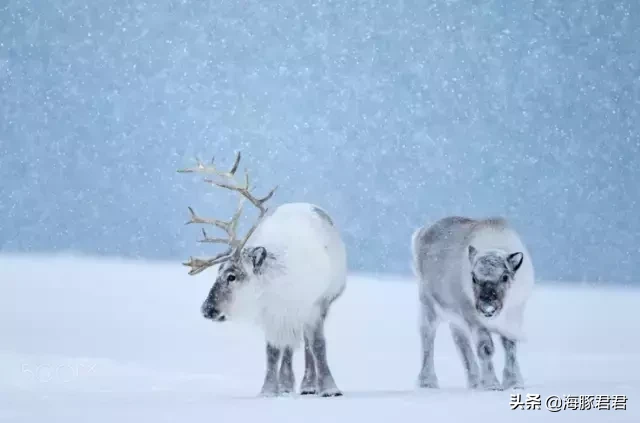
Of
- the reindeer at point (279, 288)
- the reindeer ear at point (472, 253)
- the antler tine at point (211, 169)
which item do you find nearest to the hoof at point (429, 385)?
the reindeer at point (279, 288)

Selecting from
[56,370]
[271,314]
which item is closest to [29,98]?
[56,370]

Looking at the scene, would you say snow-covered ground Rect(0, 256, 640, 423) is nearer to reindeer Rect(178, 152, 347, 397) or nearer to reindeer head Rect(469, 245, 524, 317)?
reindeer Rect(178, 152, 347, 397)

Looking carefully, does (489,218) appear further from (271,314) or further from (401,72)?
(271,314)

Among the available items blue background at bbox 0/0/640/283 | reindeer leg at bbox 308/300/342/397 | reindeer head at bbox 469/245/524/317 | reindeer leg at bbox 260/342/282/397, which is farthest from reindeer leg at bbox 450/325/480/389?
reindeer leg at bbox 260/342/282/397

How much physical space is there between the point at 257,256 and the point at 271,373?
311 millimetres

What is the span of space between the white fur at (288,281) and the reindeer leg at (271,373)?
0.03m

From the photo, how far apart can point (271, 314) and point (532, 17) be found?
1178 millimetres

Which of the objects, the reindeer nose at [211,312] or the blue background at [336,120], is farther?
the blue background at [336,120]

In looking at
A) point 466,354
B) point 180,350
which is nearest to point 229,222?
point 180,350

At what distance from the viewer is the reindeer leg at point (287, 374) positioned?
94.6 inches

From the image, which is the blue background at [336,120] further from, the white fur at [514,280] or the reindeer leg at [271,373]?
the reindeer leg at [271,373]

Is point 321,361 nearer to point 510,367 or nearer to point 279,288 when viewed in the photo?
point 279,288

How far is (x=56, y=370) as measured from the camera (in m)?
2.48

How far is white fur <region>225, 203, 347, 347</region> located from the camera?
2.36 metres
